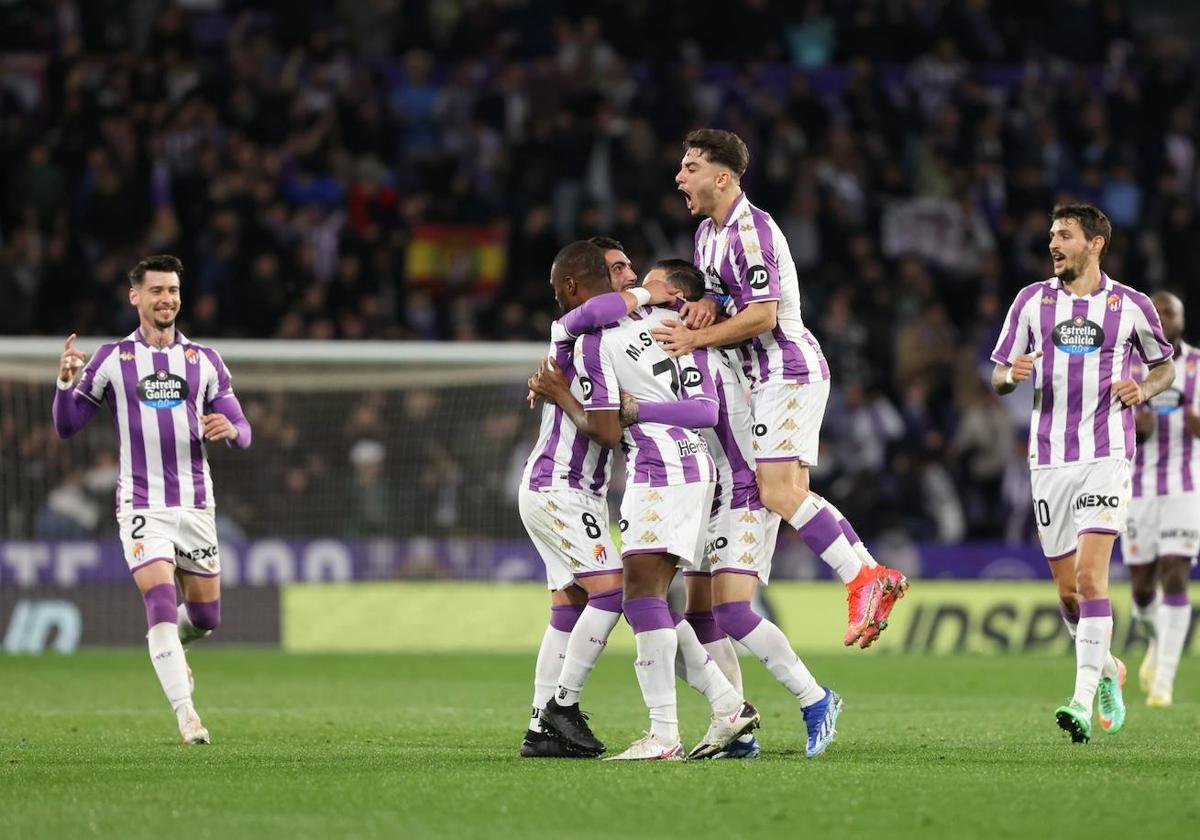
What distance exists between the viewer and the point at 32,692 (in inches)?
509

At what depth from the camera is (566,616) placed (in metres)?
8.81

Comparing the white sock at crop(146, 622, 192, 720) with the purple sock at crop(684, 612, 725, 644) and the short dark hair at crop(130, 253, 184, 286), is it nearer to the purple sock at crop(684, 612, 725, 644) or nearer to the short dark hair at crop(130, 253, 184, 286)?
the short dark hair at crop(130, 253, 184, 286)

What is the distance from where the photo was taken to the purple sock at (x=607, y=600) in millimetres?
8422

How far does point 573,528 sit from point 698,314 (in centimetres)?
111

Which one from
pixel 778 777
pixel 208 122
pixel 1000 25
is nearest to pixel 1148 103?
pixel 1000 25

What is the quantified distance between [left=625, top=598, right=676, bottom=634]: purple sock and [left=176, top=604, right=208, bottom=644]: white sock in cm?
315

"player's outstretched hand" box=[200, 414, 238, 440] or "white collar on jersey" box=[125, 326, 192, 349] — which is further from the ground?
"white collar on jersey" box=[125, 326, 192, 349]

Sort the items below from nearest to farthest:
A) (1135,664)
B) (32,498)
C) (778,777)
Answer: (778,777) → (1135,664) → (32,498)

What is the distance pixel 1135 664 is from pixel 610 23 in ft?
36.4

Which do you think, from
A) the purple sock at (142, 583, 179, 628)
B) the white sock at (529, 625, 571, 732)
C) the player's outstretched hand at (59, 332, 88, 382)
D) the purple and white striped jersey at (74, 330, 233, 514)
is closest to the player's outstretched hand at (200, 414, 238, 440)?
the purple and white striped jersey at (74, 330, 233, 514)

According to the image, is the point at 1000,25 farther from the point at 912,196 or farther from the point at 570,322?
the point at 570,322

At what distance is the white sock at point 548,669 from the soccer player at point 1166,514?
5488 millimetres

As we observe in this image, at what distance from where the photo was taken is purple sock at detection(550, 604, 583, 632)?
346 inches

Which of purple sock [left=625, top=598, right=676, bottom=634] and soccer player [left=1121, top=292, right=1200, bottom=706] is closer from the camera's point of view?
purple sock [left=625, top=598, right=676, bottom=634]
